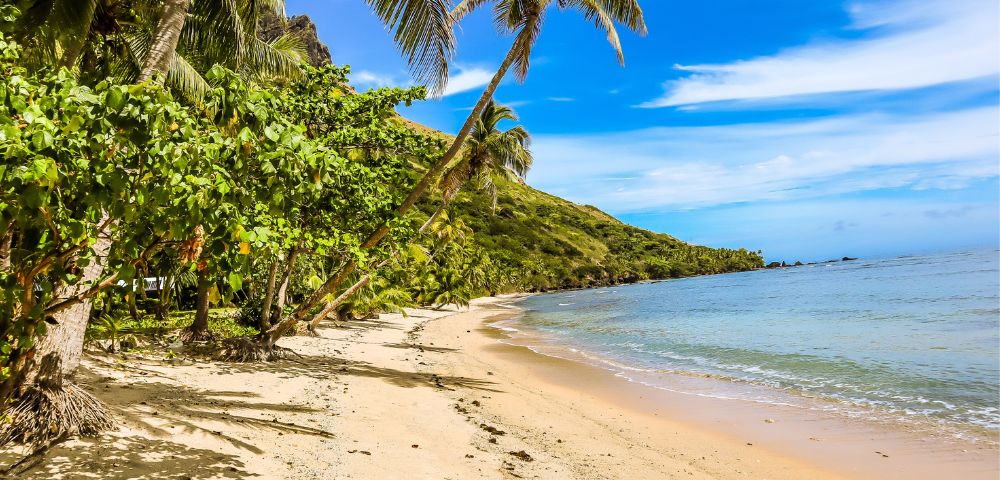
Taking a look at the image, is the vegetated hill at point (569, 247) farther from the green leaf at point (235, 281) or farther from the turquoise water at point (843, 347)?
the green leaf at point (235, 281)

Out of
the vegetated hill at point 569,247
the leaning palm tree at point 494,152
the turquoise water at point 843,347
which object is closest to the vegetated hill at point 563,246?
the vegetated hill at point 569,247

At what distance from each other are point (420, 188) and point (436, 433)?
4.01 meters

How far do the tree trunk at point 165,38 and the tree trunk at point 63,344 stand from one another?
1.78 m

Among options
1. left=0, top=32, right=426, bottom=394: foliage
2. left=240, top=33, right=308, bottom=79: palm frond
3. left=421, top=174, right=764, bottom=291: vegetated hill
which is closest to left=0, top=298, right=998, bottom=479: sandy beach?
left=0, top=32, right=426, bottom=394: foliage

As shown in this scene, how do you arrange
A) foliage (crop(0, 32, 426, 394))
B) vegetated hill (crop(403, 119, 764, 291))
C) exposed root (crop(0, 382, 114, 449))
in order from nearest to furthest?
1. foliage (crop(0, 32, 426, 394))
2. exposed root (crop(0, 382, 114, 449))
3. vegetated hill (crop(403, 119, 764, 291))

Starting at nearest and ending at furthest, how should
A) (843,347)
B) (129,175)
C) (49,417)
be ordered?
(129,175)
(49,417)
(843,347)

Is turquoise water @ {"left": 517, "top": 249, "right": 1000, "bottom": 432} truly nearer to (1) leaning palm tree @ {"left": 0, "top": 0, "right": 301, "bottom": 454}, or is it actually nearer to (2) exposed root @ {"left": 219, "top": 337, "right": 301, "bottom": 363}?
(2) exposed root @ {"left": 219, "top": 337, "right": 301, "bottom": 363}

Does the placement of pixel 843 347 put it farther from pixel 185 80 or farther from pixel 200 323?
pixel 185 80

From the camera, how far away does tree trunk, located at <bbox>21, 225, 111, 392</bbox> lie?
15.8 feet

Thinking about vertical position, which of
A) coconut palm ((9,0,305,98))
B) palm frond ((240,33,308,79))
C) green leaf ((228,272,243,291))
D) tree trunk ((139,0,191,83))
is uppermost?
palm frond ((240,33,308,79))

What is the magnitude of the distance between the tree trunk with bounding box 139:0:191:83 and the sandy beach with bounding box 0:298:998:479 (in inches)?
141

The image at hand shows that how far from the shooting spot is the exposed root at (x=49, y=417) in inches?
183

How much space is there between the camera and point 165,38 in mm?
5582

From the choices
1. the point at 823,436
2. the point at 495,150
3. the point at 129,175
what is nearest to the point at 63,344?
the point at 129,175
